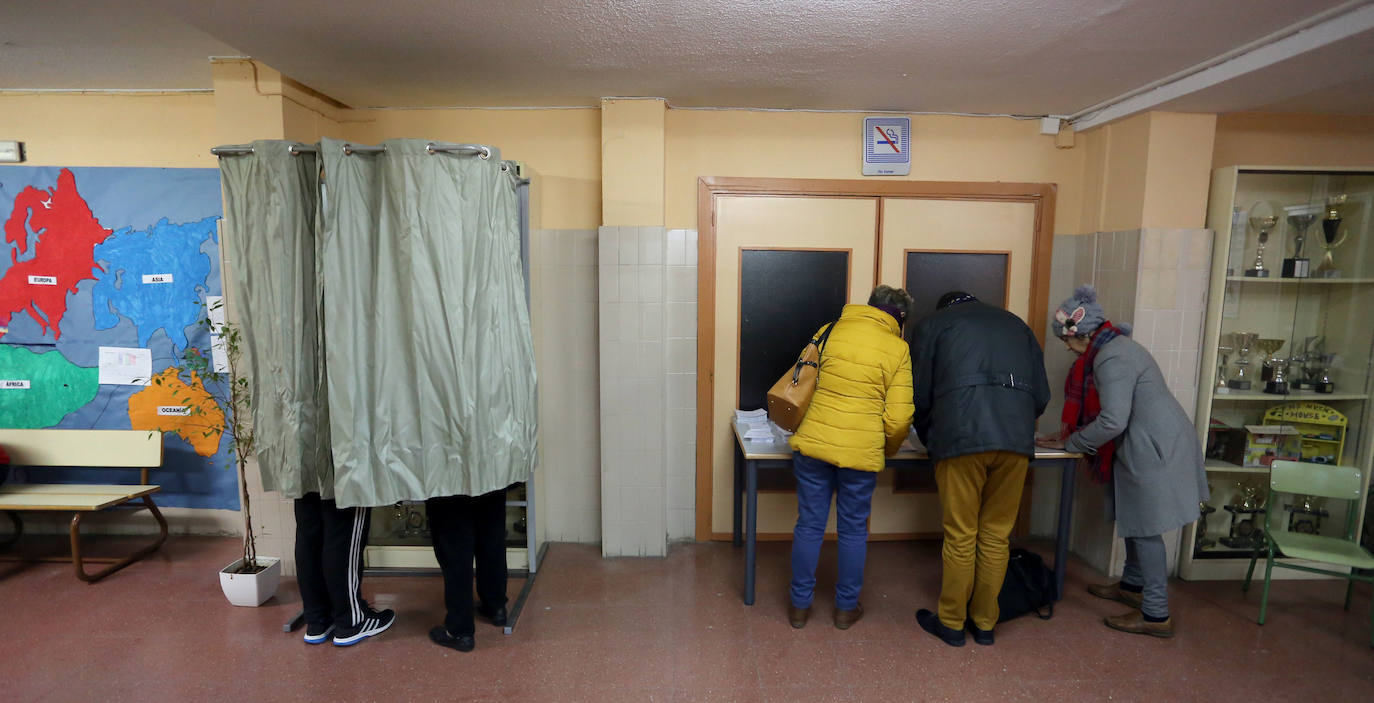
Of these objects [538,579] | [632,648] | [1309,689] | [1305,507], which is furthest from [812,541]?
[1305,507]

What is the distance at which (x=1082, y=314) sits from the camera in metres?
2.81

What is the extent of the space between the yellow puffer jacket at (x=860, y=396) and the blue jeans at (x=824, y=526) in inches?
5.3

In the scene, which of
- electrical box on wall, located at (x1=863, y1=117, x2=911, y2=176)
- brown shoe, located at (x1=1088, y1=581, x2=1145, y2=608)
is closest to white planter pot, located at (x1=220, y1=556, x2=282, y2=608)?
electrical box on wall, located at (x1=863, y1=117, x2=911, y2=176)

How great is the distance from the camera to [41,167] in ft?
11.3

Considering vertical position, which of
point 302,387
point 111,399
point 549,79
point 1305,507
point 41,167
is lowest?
point 1305,507

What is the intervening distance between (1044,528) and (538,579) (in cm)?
305

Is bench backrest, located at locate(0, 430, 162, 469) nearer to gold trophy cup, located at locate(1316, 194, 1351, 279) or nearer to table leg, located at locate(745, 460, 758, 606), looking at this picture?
table leg, located at locate(745, 460, 758, 606)

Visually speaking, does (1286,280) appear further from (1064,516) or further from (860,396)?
(860,396)

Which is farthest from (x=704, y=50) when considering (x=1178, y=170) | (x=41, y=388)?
(x=41, y=388)

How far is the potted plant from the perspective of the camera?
9.25 ft

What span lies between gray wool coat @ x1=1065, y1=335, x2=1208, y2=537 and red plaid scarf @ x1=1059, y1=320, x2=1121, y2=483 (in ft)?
0.27

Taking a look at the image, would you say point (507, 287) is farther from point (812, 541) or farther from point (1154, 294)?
point (1154, 294)

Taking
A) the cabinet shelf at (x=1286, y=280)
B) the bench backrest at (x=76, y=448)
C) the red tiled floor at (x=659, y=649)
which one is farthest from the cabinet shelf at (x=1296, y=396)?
the bench backrest at (x=76, y=448)

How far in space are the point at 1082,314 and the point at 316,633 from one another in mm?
3707
